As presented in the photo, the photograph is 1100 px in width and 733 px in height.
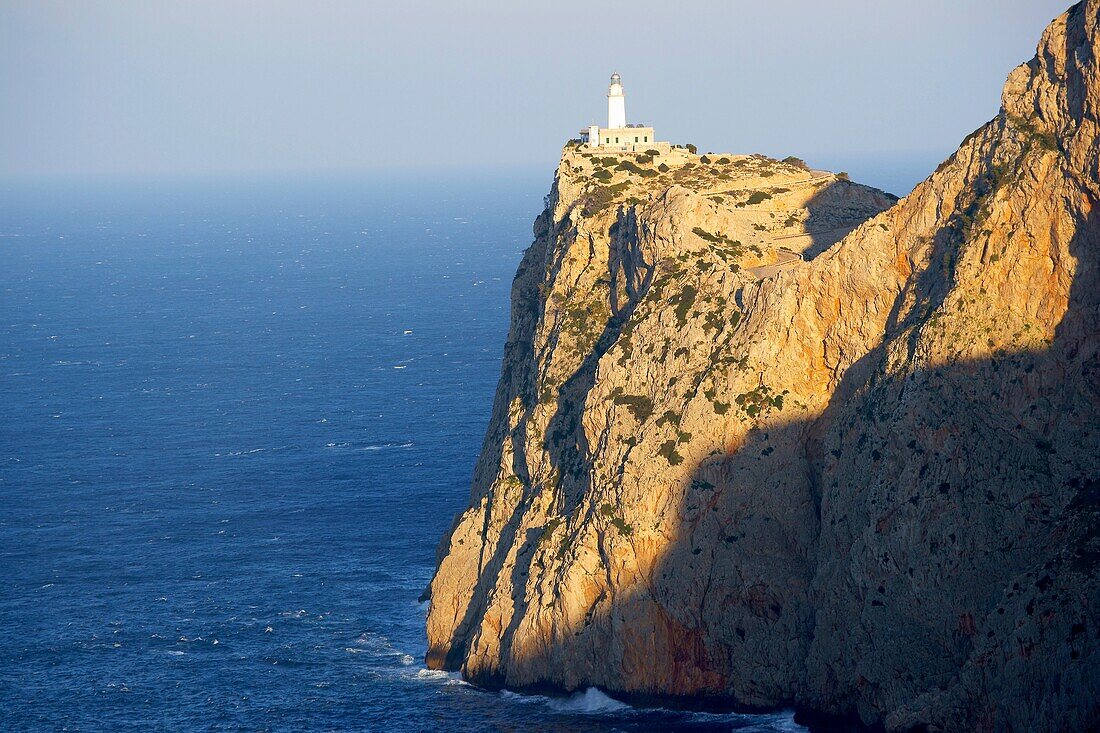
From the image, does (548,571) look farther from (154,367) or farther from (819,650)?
(154,367)

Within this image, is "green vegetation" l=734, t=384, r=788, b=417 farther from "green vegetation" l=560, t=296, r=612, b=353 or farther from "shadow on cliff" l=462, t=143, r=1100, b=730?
"green vegetation" l=560, t=296, r=612, b=353

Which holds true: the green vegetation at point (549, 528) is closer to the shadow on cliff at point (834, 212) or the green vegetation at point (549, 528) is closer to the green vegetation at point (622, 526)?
the green vegetation at point (622, 526)

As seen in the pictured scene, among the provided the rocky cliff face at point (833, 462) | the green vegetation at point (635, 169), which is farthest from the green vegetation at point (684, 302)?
the green vegetation at point (635, 169)

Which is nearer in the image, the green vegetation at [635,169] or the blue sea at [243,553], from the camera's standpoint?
the blue sea at [243,553]

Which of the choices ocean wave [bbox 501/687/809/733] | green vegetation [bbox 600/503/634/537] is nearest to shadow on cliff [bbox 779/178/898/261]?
green vegetation [bbox 600/503/634/537]

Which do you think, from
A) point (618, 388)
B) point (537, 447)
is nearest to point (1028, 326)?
point (618, 388)

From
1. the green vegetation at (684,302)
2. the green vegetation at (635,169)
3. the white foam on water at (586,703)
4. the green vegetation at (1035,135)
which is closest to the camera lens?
the green vegetation at (1035,135)

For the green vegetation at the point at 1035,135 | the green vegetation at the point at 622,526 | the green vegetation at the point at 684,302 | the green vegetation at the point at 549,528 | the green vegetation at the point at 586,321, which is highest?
the green vegetation at the point at 1035,135

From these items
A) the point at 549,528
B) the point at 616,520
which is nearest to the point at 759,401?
the point at 616,520
